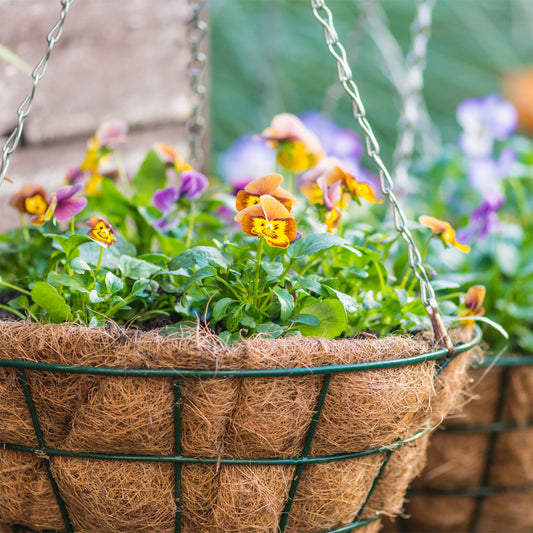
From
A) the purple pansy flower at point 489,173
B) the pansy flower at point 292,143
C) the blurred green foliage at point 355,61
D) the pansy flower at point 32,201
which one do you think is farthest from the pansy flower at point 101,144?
the blurred green foliage at point 355,61

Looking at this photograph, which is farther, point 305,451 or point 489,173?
point 489,173

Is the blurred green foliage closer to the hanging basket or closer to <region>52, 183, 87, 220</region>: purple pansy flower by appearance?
the hanging basket

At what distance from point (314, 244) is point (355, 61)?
2.92 meters

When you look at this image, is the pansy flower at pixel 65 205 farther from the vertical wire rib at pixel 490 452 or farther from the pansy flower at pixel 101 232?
the vertical wire rib at pixel 490 452

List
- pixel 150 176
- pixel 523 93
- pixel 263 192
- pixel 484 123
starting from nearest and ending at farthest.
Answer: pixel 263 192, pixel 150 176, pixel 484 123, pixel 523 93

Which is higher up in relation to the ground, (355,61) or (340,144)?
(340,144)

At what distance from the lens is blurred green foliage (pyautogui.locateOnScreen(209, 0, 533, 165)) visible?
347 cm

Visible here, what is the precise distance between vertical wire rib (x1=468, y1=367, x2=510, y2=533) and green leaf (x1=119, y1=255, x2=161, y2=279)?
0.65m

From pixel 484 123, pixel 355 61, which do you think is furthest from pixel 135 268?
pixel 355 61

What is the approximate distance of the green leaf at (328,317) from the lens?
640mm

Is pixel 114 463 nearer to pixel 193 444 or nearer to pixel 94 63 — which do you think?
pixel 193 444

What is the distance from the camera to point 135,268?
26.8 inches

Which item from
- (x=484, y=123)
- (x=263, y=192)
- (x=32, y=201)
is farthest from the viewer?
(x=484, y=123)

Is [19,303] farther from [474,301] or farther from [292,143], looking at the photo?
[474,301]
